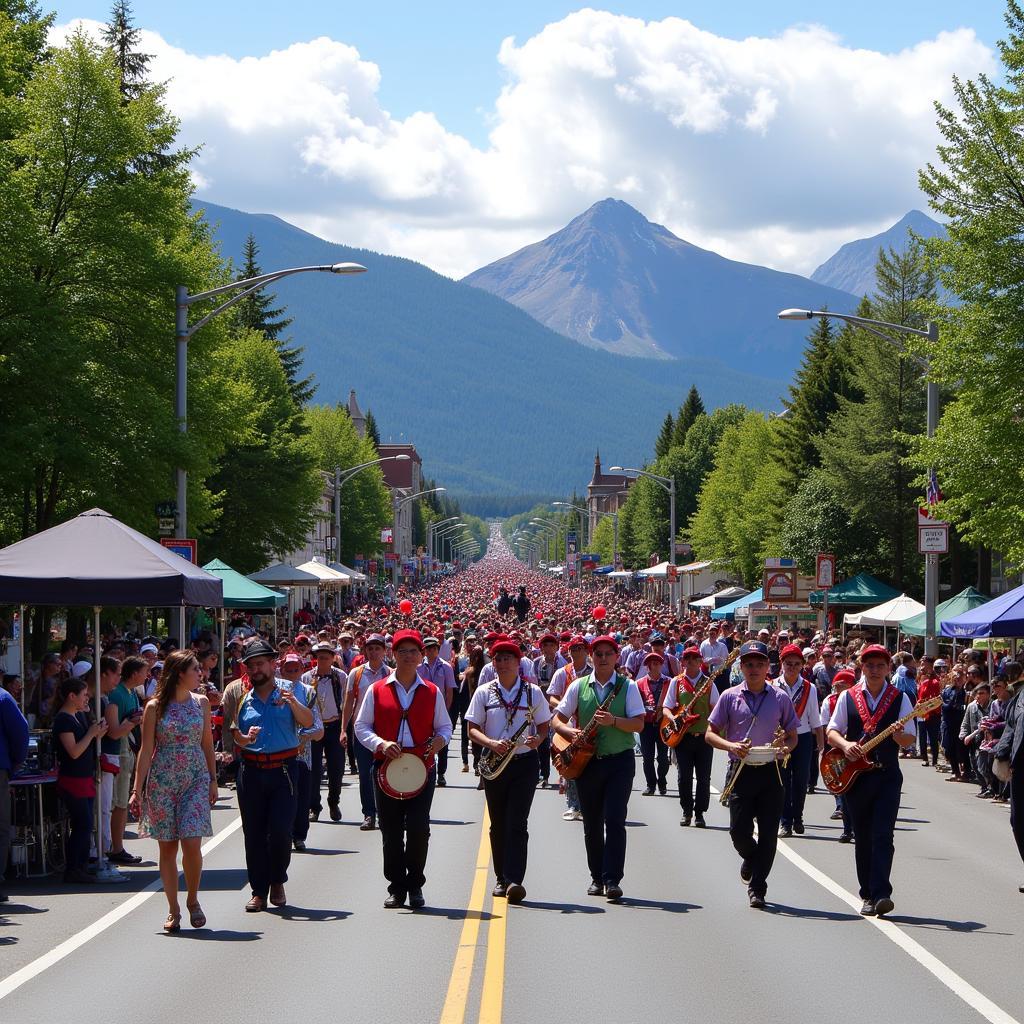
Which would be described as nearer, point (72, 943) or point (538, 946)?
point (538, 946)

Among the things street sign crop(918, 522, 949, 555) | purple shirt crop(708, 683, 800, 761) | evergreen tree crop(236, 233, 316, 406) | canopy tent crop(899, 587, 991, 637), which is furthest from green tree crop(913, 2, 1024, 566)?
evergreen tree crop(236, 233, 316, 406)

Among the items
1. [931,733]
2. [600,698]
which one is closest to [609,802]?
[600,698]

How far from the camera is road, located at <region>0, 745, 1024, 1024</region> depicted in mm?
7945

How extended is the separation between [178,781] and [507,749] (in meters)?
2.27

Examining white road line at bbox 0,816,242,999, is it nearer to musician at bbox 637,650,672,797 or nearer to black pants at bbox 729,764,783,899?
black pants at bbox 729,764,783,899

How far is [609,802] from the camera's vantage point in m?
11.2

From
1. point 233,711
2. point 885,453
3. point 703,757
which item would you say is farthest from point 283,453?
point 233,711

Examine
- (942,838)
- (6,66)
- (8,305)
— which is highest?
(6,66)

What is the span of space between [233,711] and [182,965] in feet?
10.8

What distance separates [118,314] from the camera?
27.6 m

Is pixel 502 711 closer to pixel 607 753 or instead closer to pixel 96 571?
pixel 607 753

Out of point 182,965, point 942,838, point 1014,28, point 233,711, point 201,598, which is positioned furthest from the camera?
point 1014,28

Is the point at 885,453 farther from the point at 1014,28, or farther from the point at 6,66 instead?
the point at 6,66

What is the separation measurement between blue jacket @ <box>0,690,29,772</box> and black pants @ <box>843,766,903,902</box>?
5.98 metres
